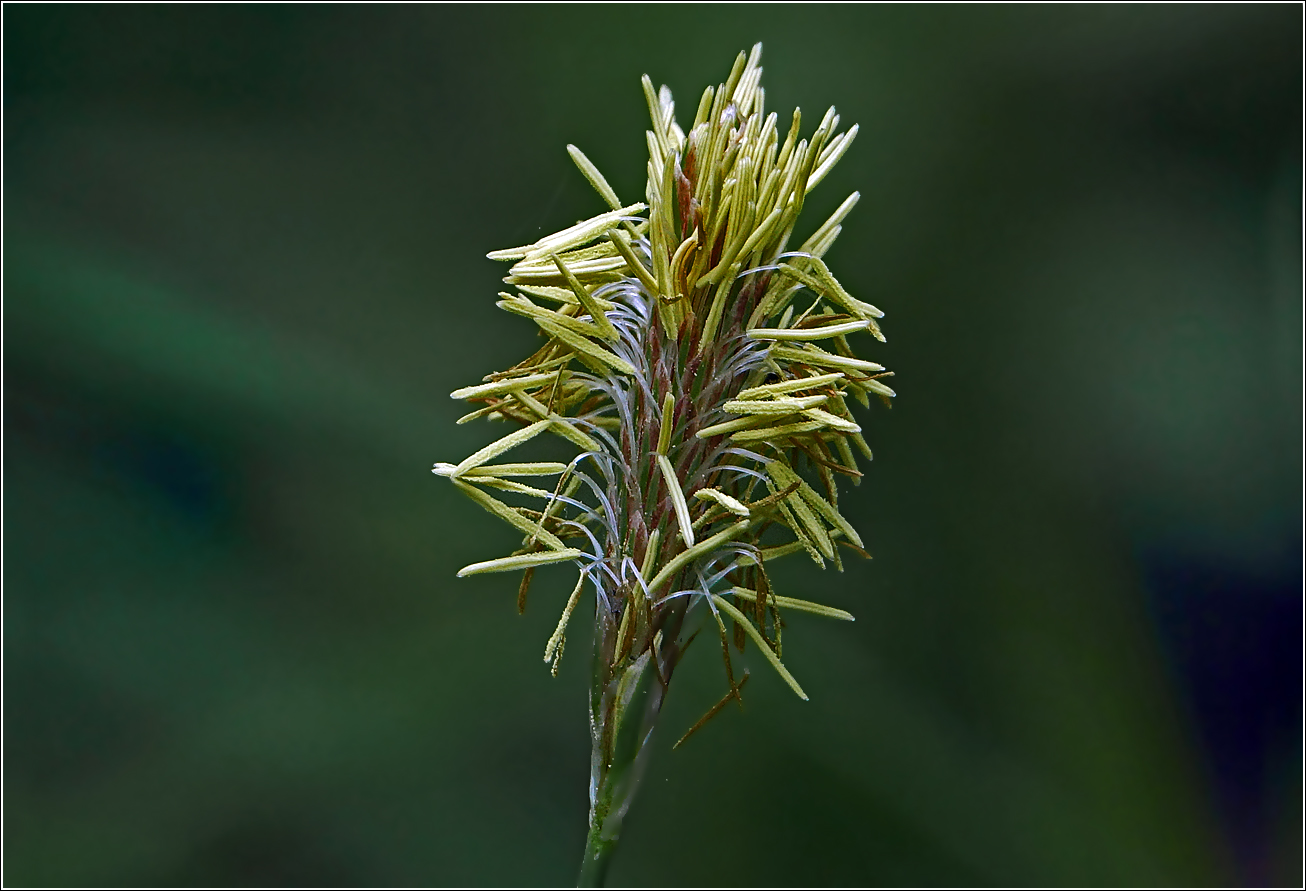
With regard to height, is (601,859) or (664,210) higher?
(664,210)

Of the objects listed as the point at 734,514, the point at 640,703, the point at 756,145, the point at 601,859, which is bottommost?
the point at 601,859

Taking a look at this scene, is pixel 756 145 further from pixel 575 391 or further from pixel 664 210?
pixel 575 391

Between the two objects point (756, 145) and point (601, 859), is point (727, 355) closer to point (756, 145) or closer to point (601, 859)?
point (756, 145)

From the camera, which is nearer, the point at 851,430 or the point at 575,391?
the point at 851,430

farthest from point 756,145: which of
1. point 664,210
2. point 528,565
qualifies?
point 528,565

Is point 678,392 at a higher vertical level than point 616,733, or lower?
higher

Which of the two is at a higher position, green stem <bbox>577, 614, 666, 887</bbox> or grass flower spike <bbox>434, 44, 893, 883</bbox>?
grass flower spike <bbox>434, 44, 893, 883</bbox>

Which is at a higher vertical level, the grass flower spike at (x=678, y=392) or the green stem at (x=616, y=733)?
the grass flower spike at (x=678, y=392)
